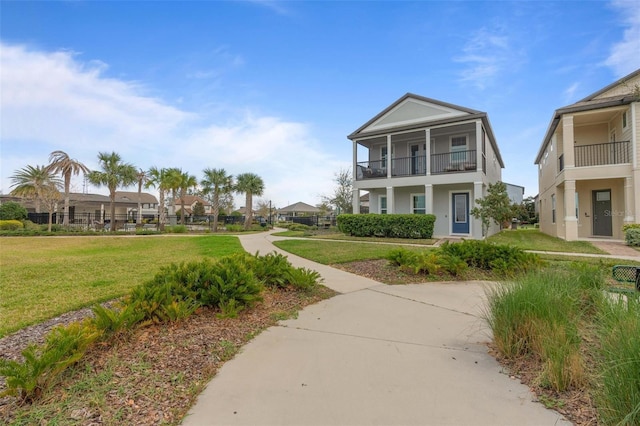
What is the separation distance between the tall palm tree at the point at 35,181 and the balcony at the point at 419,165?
25231 mm

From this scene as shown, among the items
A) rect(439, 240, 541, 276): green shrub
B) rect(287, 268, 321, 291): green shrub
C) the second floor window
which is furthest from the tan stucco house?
rect(287, 268, 321, 291): green shrub

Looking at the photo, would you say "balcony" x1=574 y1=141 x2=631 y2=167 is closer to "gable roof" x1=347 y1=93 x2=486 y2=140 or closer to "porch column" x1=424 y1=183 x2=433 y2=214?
"gable roof" x1=347 y1=93 x2=486 y2=140

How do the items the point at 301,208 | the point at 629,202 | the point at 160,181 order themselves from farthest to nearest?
1. the point at 301,208
2. the point at 160,181
3. the point at 629,202

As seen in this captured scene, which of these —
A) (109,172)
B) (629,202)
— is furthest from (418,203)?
(109,172)

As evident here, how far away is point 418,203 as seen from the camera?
18500 millimetres

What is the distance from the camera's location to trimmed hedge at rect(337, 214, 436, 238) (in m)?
15.2

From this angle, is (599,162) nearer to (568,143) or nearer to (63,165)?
(568,143)

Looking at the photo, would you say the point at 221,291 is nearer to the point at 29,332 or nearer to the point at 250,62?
the point at 29,332

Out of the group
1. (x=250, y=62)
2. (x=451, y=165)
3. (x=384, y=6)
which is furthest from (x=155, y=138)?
(x=451, y=165)

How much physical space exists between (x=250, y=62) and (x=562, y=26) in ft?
35.8

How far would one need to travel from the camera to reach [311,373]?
257cm

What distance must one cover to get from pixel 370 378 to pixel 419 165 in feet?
57.5

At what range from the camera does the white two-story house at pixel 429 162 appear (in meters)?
16.0

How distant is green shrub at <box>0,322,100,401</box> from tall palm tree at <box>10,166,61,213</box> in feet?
96.2
